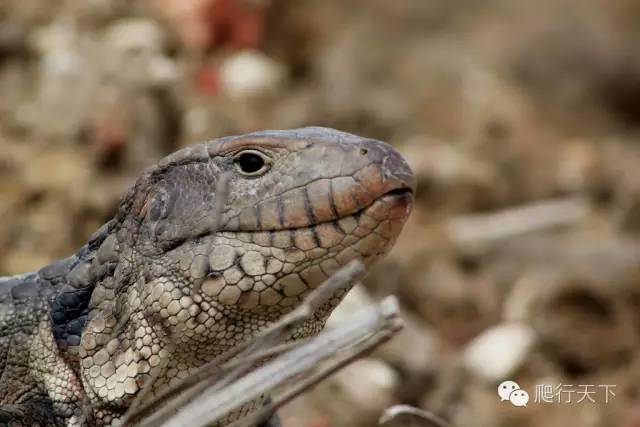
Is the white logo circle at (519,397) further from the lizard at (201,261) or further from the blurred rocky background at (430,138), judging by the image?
the lizard at (201,261)

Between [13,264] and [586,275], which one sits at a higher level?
[13,264]

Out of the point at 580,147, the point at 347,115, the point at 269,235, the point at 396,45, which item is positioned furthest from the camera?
the point at 396,45

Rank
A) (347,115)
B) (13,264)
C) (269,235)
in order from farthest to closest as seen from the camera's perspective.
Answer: (347,115), (13,264), (269,235)

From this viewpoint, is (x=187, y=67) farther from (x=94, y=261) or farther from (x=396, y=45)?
(x=94, y=261)

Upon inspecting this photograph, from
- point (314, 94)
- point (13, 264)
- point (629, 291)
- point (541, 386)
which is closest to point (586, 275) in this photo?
point (629, 291)

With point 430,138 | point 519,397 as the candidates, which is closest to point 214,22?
point 430,138

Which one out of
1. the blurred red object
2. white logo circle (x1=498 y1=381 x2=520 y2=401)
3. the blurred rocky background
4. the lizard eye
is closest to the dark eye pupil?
the lizard eye
